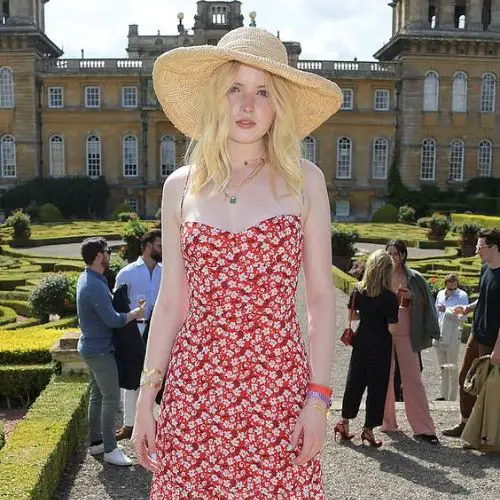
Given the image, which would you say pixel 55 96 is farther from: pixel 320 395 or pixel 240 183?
pixel 320 395

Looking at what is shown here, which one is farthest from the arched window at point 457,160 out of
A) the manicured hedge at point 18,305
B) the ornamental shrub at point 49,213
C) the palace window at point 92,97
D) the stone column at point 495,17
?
the manicured hedge at point 18,305

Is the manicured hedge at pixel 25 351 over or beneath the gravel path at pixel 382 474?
over

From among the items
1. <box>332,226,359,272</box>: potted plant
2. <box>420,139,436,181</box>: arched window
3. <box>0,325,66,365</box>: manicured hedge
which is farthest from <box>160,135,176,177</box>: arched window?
<box>0,325,66,365</box>: manicured hedge

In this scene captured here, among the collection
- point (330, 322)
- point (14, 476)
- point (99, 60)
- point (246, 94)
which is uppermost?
point (99, 60)

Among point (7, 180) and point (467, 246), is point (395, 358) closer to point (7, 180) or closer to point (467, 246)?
point (467, 246)

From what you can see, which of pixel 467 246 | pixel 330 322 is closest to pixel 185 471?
pixel 330 322

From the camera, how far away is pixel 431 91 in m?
37.9

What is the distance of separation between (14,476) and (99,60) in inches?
1469

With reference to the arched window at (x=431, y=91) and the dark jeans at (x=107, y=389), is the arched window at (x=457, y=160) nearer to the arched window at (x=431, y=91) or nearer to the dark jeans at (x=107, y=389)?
the arched window at (x=431, y=91)

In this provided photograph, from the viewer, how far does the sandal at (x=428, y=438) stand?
5719 millimetres

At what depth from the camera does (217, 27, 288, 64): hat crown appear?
242 centimetres

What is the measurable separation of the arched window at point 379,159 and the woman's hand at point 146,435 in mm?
37260

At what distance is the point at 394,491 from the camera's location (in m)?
4.74

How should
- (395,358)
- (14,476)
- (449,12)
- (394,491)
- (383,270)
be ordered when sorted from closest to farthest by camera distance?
(14,476) < (394,491) < (383,270) < (395,358) < (449,12)
